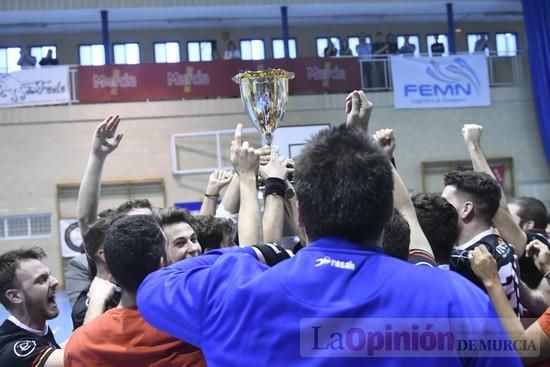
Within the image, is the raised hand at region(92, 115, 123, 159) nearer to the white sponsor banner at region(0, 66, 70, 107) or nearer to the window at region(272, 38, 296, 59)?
the white sponsor banner at region(0, 66, 70, 107)

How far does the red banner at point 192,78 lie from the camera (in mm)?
14344

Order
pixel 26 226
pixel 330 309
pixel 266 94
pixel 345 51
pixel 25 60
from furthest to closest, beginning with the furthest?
pixel 345 51, pixel 25 60, pixel 26 226, pixel 266 94, pixel 330 309

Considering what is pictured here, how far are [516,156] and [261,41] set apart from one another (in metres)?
8.47

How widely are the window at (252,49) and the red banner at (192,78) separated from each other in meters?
4.58

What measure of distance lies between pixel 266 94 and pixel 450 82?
1305cm

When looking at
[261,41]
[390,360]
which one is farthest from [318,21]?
[390,360]

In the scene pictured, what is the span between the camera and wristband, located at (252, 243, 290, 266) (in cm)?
174

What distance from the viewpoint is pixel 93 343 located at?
1984mm

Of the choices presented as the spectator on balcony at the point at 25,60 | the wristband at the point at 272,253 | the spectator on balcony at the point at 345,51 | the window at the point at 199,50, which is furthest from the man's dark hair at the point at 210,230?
the window at the point at 199,50

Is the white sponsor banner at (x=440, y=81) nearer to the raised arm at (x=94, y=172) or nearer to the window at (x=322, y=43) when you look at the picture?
the window at (x=322, y=43)

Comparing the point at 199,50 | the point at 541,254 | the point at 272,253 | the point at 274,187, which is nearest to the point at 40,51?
→ the point at 199,50

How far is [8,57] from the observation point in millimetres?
18172

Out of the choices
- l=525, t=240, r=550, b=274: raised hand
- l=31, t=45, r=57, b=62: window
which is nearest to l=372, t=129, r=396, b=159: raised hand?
l=525, t=240, r=550, b=274: raised hand

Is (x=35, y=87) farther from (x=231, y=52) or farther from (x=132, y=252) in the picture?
(x=132, y=252)
